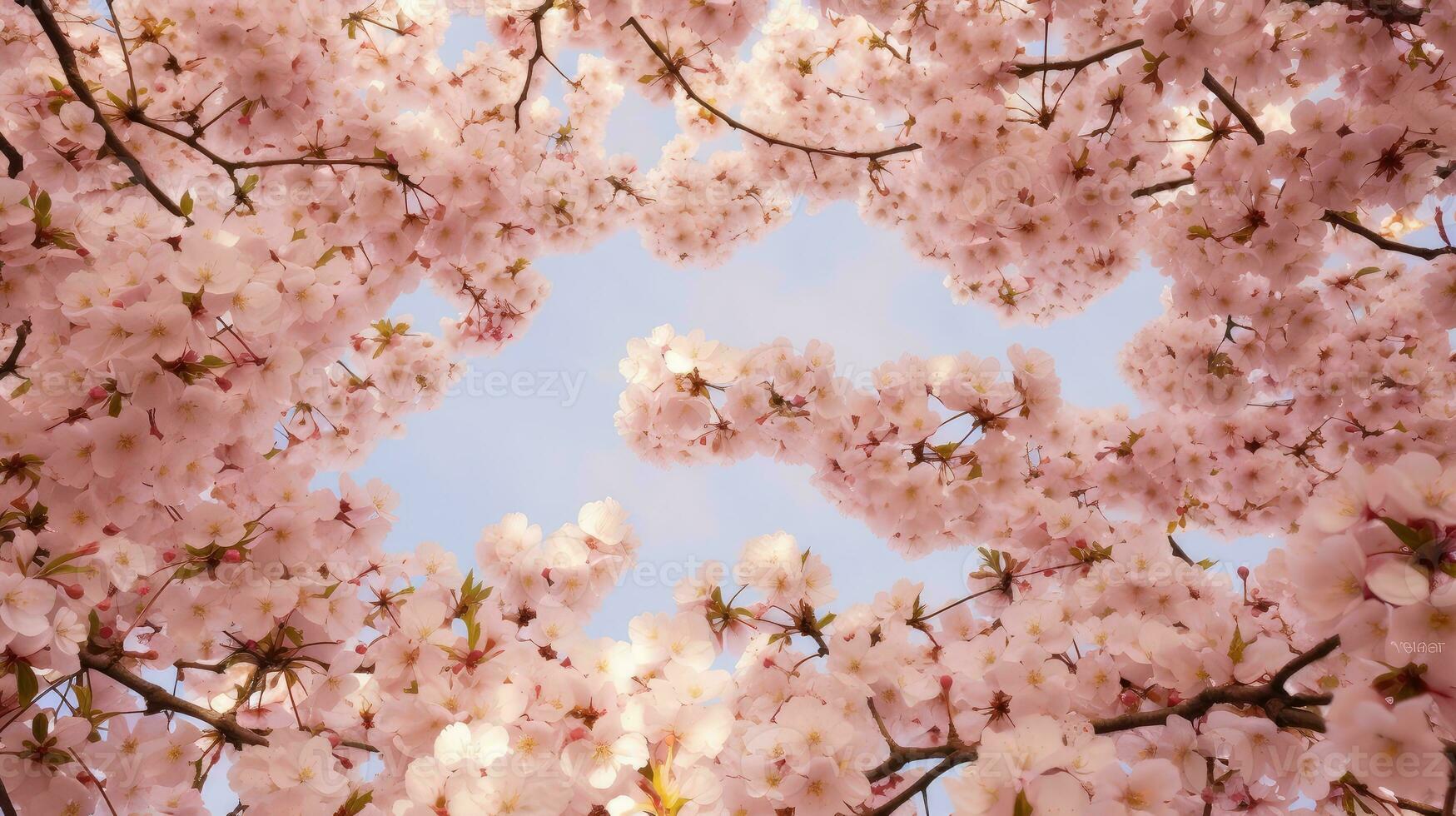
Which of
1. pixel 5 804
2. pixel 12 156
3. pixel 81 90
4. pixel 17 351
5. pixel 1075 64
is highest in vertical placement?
pixel 1075 64

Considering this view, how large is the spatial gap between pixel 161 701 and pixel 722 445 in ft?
8.78

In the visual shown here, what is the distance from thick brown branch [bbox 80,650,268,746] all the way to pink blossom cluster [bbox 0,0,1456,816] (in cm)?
2

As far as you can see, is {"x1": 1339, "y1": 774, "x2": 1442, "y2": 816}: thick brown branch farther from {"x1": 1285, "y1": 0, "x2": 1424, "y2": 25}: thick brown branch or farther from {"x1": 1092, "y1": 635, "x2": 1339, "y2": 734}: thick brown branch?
{"x1": 1285, "y1": 0, "x2": 1424, "y2": 25}: thick brown branch

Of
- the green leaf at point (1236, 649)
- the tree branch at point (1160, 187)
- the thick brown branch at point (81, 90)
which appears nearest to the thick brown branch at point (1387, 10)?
the tree branch at point (1160, 187)

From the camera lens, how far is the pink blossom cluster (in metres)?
2.56

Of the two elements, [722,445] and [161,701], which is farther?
[722,445]

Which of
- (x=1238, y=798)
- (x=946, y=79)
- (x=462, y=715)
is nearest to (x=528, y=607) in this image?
(x=462, y=715)


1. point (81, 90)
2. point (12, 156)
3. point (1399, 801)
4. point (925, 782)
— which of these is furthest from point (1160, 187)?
point (12, 156)

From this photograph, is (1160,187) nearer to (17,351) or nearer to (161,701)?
(161,701)

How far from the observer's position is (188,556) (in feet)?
10.0

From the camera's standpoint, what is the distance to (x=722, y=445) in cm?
417

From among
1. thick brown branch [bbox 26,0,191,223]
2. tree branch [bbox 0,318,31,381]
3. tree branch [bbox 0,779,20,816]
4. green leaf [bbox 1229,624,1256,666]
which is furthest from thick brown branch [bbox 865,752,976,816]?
tree branch [bbox 0,318,31,381]

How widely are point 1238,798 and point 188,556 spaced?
4.28m

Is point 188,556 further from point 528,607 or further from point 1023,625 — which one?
point 1023,625
